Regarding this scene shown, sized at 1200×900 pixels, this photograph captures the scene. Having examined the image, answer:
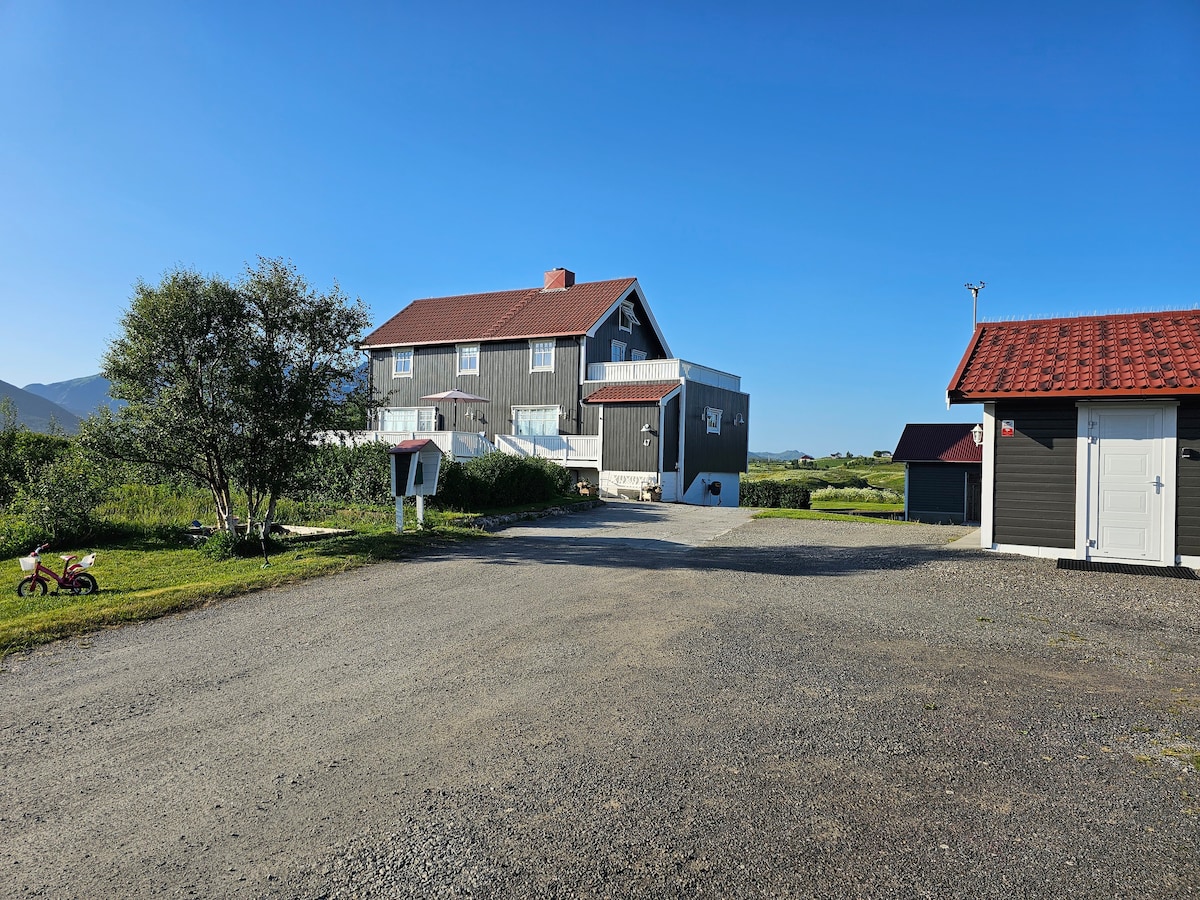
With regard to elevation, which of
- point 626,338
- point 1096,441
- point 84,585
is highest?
point 626,338

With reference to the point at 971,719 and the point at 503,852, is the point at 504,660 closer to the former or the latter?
the point at 503,852

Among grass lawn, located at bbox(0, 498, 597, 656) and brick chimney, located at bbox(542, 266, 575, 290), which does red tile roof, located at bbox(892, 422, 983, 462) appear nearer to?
brick chimney, located at bbox(542, 266, 575, 290)

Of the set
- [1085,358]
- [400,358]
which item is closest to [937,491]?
[1085,358]

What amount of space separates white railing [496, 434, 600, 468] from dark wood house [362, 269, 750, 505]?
0.13 ft

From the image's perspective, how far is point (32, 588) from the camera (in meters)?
8.78

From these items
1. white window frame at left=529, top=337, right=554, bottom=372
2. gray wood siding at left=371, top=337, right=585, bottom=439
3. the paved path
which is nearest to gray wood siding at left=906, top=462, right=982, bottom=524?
the paved path

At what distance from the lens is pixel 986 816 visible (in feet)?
11.9

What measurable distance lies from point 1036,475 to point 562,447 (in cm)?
1700

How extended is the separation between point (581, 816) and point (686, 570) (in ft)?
23.4

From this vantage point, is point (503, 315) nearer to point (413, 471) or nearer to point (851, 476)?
point (413, 471)

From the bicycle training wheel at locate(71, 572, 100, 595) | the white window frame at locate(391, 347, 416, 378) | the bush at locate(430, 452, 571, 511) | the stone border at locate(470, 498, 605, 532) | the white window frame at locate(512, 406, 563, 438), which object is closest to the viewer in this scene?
the bicycle training wheel at locate(71, 572, 100, 595)

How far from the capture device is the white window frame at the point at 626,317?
30031mm

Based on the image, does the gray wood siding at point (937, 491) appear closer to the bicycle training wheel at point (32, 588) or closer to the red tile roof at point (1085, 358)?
the red tile roof at point (1085, 358)

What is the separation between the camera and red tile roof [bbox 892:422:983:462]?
29016mm
